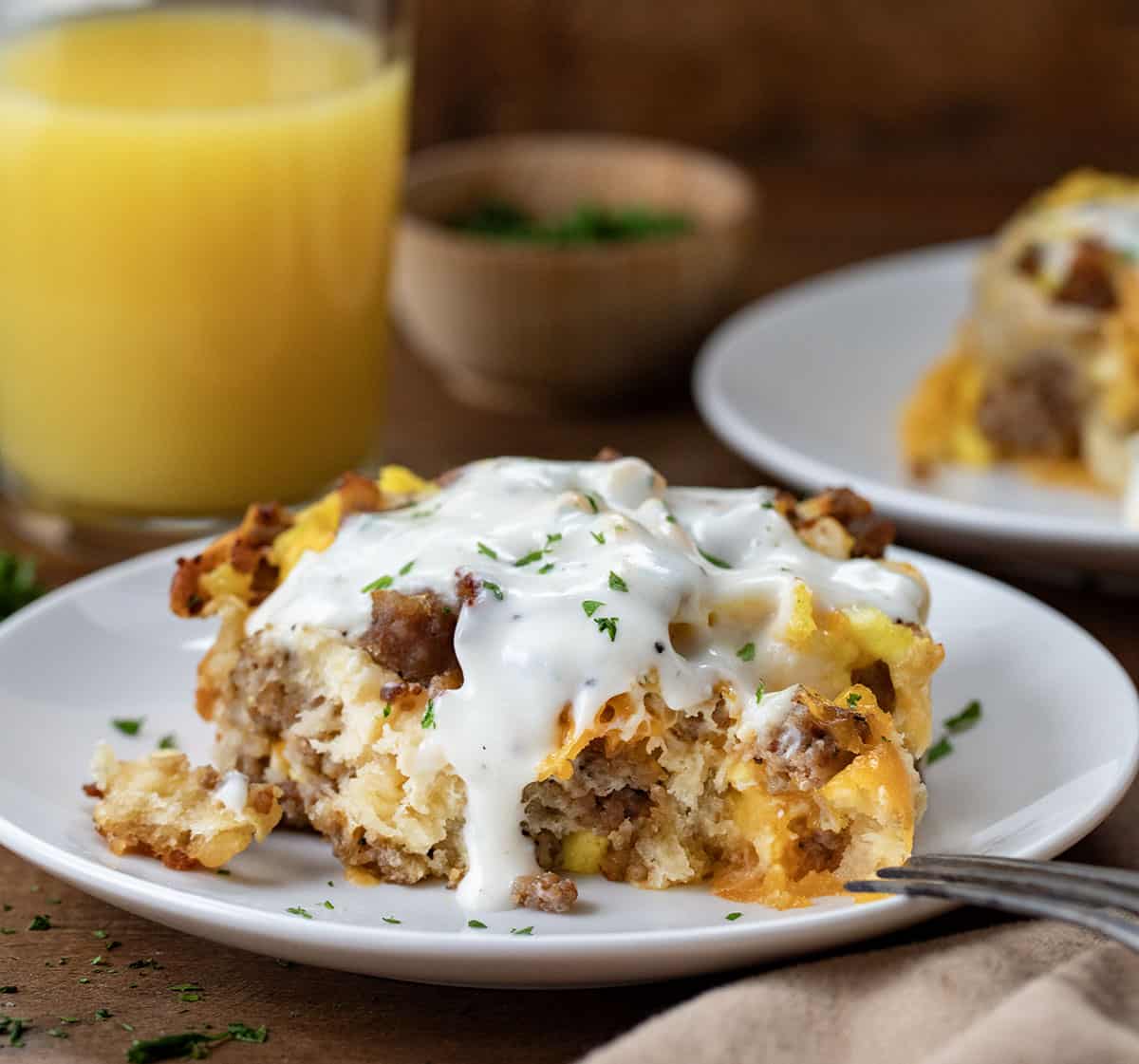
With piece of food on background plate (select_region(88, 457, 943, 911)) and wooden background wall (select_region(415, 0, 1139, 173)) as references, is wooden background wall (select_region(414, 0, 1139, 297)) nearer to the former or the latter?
wooden background wall (select_region(415, 0, 1139, 173))

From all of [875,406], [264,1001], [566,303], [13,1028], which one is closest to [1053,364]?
[875,406]

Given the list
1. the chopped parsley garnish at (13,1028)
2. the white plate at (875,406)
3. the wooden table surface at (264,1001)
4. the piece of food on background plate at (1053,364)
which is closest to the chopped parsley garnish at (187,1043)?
the wooden table surface at (264,1001)

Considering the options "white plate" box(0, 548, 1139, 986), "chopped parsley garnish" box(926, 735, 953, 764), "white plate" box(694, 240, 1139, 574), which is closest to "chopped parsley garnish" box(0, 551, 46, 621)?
"white plate" box(0, 548, 1139, 986)

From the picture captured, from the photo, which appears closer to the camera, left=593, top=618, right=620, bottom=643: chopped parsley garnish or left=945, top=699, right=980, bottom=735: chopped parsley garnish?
left=593, top=618, right=620, bottom=643: chopped parsley garnish

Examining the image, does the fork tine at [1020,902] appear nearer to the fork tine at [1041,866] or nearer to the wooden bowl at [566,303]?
the fork tine at [1041,866]

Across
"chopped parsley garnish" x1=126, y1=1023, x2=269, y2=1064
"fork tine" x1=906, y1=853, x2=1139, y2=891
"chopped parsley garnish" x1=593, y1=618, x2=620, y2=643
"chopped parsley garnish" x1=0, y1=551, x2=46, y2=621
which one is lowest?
"chopped parsley garnish" x1=0, y1=551, x2=46, y2=621

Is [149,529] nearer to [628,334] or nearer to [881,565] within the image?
[628,334]

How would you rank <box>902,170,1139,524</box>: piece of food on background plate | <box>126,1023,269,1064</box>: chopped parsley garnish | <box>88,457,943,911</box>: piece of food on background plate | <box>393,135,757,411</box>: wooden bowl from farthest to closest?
<box>393,135,757,411</box>: wooden bowl → <box>902,170,1139,524</box>: piece of food on background plate → <box>88,457,943,911</box>: piece of food on background plate → <box>126,1023,269,1064</box>: chopped parsley garnish

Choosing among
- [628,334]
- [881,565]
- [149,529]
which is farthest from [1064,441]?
[149,529]
